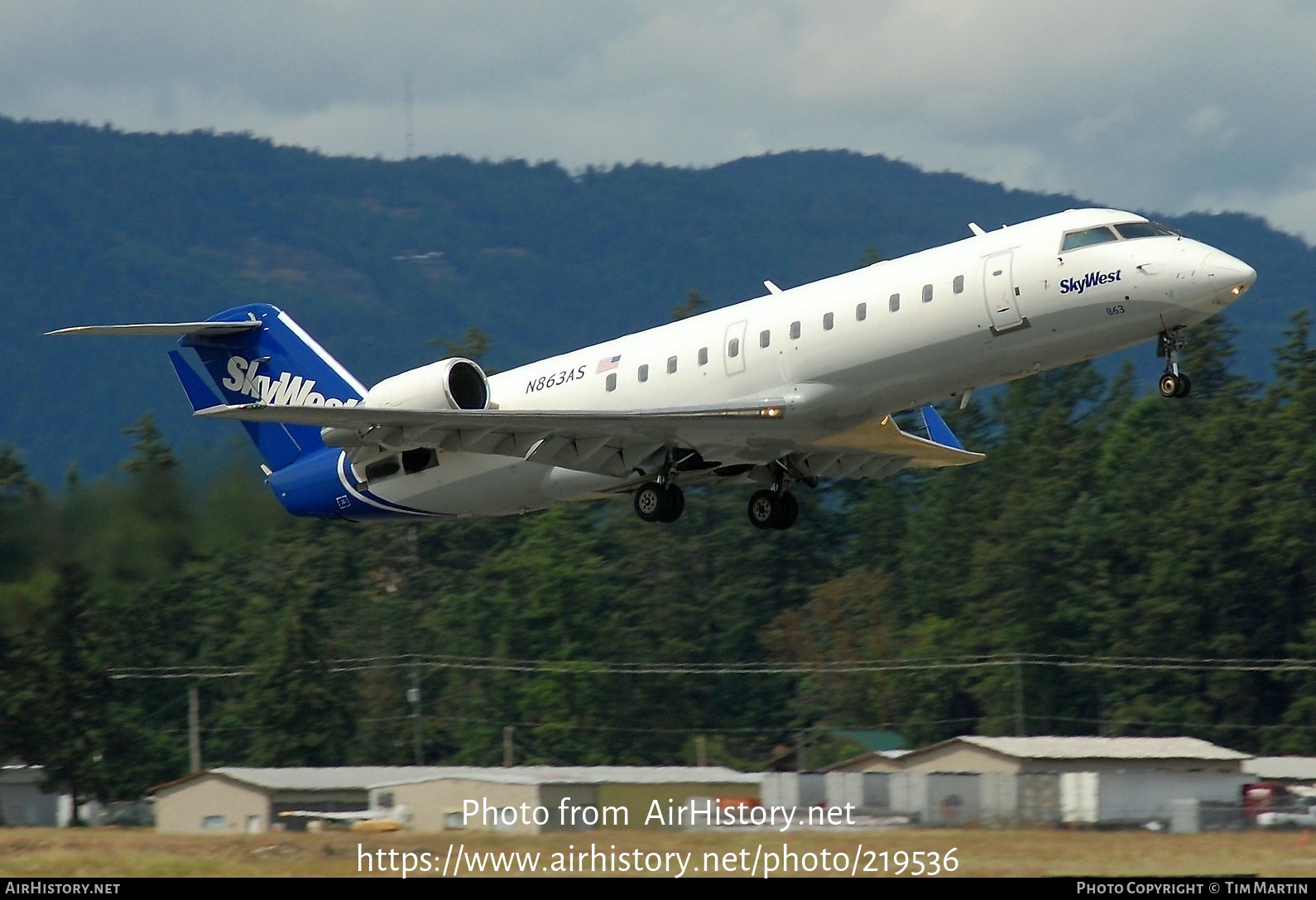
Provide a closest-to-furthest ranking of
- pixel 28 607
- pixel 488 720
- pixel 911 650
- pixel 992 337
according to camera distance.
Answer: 1. pixel 992 337
2. pixel 28 607
3. pixel 488 720
4. pixel 911 650

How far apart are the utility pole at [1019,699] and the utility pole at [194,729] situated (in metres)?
19.8

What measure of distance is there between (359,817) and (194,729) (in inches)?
361

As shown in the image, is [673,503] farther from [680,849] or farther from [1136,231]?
[1136,231]

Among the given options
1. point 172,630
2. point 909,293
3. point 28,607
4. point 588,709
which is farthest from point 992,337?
point 172,630

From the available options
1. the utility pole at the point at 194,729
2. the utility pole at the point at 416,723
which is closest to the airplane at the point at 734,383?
the utility pole at the point at 194,729

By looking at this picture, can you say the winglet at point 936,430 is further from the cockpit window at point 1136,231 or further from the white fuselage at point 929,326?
the cockpit window at point 1136,231

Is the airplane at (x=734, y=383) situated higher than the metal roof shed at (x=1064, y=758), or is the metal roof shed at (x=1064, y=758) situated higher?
the airplane at (x=734, y=383)

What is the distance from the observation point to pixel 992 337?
21359mm

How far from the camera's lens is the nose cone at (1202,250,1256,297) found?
806 inches

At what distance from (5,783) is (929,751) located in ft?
87.9

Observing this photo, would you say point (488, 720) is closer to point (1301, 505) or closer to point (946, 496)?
point (946, 496)

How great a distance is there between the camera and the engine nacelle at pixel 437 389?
24.2 meters

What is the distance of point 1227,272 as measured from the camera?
2052cm

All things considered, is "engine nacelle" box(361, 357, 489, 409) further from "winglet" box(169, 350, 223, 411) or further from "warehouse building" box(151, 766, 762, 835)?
"warehouse building" box(151, 766, 762, 835)
